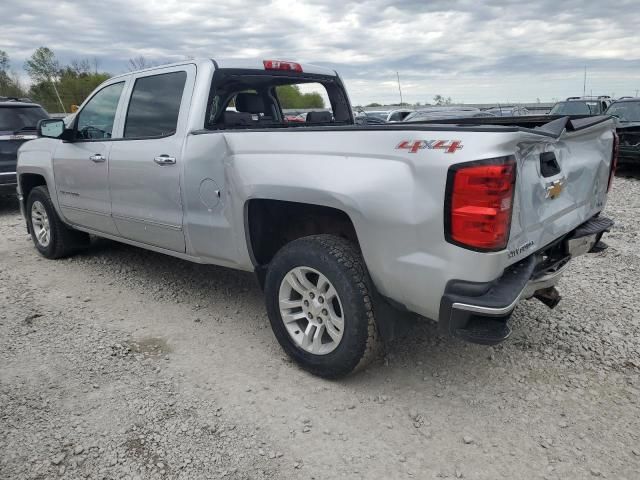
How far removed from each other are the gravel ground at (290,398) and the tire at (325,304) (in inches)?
7.7

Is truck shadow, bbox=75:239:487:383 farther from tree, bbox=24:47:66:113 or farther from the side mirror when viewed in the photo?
tree, bbox=24:47:66:113

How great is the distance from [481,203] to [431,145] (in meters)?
0.35

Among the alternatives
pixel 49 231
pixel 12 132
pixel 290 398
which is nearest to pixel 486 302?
A: pixel 290 398

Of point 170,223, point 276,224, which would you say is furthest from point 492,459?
point 170,223

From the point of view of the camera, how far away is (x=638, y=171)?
11.5 meters

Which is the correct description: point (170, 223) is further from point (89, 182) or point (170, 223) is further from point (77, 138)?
point (77, 138)

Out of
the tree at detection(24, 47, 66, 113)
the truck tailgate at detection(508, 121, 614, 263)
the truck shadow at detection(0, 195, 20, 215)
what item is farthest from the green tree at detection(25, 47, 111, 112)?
the truck tailgate at detection(508, 121, 614, 263)

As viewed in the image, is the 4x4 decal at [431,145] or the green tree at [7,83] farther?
the green tree at [7,83]

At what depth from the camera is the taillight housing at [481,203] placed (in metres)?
2.24

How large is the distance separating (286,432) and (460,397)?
1.02m

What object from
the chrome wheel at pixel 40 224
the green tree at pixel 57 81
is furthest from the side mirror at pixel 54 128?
the green tree at pixel 57 81

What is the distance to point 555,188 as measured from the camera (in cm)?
269

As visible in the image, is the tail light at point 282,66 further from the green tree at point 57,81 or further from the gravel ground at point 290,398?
the green tree at point 57,81

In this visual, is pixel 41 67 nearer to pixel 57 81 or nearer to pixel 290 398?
pixel 57 81
